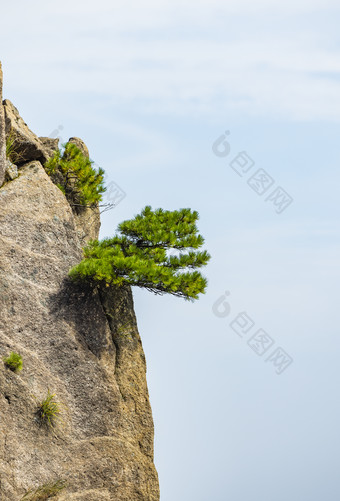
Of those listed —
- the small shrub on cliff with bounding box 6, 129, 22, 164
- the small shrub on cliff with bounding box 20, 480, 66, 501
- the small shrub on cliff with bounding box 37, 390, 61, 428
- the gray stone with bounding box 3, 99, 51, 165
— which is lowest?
the small shrub on cliff with bounding box 20, 480, 66, 501

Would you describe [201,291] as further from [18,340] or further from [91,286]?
[18,340]

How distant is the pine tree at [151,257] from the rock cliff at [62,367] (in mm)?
625

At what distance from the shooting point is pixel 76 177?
16016mm

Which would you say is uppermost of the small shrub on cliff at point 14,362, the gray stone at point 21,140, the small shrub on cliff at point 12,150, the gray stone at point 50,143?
the gray stone at point 50,143

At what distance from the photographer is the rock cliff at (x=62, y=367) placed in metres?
12.2

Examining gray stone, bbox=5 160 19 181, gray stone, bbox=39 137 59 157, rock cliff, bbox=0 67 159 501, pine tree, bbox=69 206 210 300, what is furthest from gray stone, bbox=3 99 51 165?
pine tree, bbox=69 206 210 300

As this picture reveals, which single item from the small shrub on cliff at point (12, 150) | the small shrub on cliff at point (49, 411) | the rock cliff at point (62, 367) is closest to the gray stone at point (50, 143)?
the small shrub on cliff at point (12, 150)

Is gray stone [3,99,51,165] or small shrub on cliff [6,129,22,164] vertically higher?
gray stone [3,99,51,165]

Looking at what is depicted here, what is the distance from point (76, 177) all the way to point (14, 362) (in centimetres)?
542

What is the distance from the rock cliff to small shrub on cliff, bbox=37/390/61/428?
98 millimetres

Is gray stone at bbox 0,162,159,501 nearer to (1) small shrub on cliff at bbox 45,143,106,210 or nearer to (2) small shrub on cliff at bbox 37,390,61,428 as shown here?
(2) small shrub on cliff at bbox 37,390,61,428

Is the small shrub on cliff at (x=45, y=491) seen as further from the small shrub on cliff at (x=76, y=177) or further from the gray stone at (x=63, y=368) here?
the small shrub on cliff at (x=76, y=177)

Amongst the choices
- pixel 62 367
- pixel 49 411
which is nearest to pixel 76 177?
pixel 62 367

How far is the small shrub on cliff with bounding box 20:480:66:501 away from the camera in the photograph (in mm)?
11859
